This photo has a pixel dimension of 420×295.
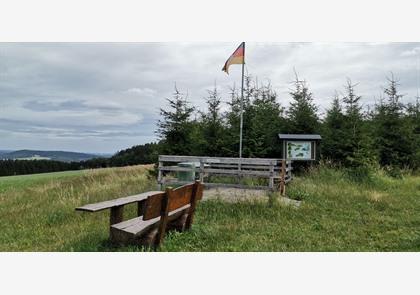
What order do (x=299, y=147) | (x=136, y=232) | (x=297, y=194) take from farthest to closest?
(x=299, y=147), (x=297, y=194), (x=136, y=232)

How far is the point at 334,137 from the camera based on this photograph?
45.9 feet

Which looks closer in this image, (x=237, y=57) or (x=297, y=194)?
(x=297, y=194)

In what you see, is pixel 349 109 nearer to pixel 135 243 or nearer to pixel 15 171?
pixel 135 243

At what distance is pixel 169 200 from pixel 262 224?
2.43 meters

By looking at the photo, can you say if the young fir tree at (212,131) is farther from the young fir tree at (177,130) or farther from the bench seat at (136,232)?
the bench seat at (136,232)

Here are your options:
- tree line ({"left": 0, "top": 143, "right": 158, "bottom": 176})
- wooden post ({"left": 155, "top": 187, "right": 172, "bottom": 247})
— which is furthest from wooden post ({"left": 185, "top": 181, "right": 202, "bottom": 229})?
A: tree line ({"left": 0, "top": 143, "right": 158, "bottom": 176})

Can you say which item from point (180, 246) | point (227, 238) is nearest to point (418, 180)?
point (227, 238)

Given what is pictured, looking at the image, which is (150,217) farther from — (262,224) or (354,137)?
(354,137)

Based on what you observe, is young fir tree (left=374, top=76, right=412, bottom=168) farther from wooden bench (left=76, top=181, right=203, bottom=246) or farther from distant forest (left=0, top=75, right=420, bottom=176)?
wooden bench (left=76, top=181, right=203, bottom=246)

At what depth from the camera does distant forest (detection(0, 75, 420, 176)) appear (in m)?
13.4

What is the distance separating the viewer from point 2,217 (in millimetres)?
7379

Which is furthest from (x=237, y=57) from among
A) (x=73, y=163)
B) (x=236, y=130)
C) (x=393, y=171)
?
(x=73, y=163)

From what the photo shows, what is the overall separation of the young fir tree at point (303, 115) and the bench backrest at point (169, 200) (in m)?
9.53

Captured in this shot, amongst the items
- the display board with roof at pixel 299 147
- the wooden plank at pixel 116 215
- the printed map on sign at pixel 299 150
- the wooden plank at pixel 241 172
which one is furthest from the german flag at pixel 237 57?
the wooden plank at pixel 116 215
